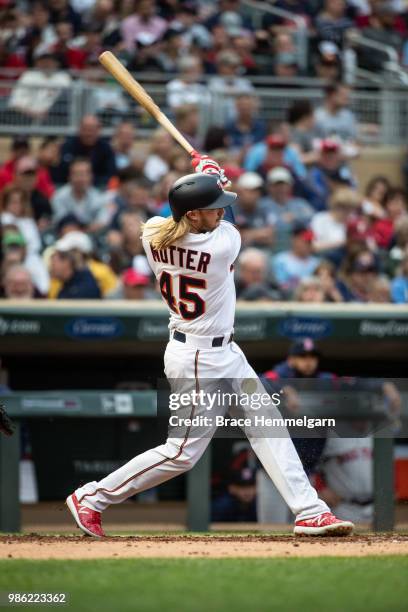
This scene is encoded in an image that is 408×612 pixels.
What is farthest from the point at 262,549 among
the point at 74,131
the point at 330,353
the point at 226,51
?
the point at 226,51

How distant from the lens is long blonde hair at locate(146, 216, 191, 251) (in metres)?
6.02

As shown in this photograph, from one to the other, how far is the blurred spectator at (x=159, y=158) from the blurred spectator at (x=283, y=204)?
0.97 meters

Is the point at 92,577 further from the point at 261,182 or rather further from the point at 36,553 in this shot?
the point at 261,182

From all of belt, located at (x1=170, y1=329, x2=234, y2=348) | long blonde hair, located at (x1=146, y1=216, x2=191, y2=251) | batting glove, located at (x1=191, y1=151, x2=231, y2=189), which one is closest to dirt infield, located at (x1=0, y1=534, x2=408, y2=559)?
belt, located at (x1=170, y1=329, x2=234, y2=348)

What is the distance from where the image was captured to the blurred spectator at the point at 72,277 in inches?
394

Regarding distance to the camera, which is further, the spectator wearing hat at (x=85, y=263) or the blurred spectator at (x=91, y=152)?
the blurred spectator at (x=91, y=152)

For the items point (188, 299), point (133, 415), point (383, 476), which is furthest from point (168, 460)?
point (133, 415)

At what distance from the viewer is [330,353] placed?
10.5m

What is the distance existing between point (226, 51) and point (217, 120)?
1.25 m

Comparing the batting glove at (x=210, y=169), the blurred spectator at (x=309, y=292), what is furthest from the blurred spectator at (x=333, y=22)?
the batting glove at (x=210, y=169)

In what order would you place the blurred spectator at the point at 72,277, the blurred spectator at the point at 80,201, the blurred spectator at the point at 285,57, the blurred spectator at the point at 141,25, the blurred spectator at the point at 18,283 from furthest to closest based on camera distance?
the blurred spectator at the point at 285,57 → the blurred spectator at the point at 141,25 → the blurred spectator at the point at 80,201 → the blurred spectator at the point at 72,277 → the blurred spectator at the point at 18,283

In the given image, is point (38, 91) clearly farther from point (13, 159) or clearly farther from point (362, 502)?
point (362, 502)

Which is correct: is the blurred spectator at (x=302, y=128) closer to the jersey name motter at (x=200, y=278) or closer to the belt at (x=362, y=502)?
the belt at (x=362, y=502)

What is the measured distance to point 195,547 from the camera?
5965 millimetres
